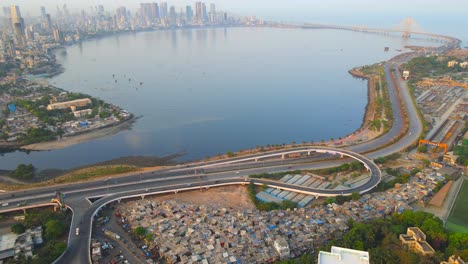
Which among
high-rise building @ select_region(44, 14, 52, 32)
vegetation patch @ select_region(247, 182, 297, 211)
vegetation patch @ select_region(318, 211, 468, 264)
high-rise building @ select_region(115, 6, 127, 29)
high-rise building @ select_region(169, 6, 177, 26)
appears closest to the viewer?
vegetation patch @ select_region(318, 211, 468, 264)

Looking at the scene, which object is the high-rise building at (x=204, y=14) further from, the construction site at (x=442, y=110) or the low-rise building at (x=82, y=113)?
the low-rise building at (x=82, y=113)

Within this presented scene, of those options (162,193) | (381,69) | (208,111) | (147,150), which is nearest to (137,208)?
(162,193)

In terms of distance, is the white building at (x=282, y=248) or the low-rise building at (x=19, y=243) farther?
the low-rise building at (x=19, y=243)

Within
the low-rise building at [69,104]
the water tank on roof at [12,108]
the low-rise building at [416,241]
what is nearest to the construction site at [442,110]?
the low-rise building at [416,241]

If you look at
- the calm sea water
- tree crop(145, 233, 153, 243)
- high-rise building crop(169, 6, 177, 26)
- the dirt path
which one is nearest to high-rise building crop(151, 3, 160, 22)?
high-rise building crop(169, 6, 177, 26)

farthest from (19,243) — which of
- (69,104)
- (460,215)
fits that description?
(69,104)

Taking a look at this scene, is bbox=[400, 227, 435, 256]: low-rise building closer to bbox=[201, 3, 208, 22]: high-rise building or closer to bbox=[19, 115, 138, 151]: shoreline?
bbox=[19, 115, 138, 151]: shoreline
